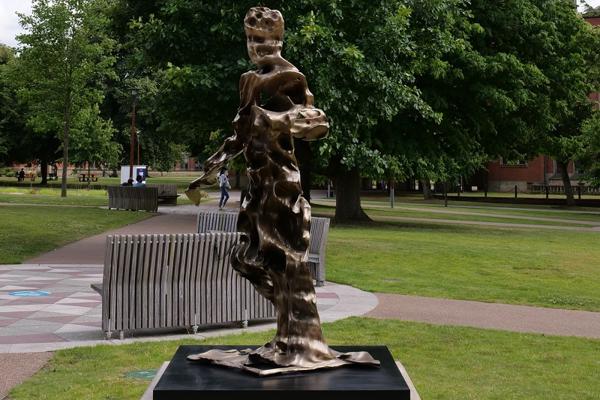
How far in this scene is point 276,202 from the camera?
547 cm

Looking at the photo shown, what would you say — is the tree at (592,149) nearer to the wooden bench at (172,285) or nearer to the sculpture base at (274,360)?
the wooden bench at (172,285)

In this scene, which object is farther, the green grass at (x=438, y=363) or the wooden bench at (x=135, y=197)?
the wooden bench at (x=135, y=197)

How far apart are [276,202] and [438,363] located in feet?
10.1

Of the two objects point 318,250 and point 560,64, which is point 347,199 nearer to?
point 560,64

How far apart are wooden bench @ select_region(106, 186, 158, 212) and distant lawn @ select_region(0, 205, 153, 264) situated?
5.52 feet

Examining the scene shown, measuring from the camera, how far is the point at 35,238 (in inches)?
779

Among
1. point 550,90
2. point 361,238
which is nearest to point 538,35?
point 550,90

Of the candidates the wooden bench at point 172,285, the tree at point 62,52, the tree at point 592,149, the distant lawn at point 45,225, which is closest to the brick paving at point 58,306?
the wooden bench at point 172,285

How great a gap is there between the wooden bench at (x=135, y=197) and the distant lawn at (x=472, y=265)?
9359 mm

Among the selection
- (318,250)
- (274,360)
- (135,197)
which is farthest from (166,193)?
(274,360)

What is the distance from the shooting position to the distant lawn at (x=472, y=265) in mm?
12758

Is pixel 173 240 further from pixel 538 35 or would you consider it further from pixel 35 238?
pixel 538 35

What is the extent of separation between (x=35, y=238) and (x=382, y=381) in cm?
1664

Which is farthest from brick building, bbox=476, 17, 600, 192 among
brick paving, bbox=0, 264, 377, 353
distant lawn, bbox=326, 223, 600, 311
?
brick paving, bbox=0, 264, 377, 353
